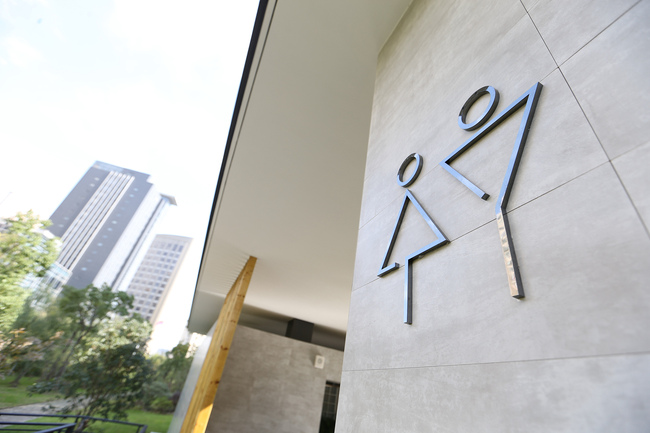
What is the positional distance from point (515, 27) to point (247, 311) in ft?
35.5

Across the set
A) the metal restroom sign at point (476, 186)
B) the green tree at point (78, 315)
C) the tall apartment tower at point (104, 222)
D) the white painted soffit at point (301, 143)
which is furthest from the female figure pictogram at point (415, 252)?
the tall apartment tower at point (104, 222)

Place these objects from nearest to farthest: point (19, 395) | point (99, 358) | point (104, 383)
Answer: point (19, 395)
point (104, 383)
point (99, 358)

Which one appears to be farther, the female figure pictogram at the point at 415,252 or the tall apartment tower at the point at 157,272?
the tall apartment tower at the point at 157,272

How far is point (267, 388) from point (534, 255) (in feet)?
27.7

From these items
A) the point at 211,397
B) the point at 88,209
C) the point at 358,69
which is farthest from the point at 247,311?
the point at 88,209

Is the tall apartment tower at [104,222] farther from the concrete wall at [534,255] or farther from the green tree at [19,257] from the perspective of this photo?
the concrete wall at [534,255]

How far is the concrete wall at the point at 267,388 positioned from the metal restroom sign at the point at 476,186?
756 centimetres

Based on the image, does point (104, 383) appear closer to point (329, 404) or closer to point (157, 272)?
point (329, 404)

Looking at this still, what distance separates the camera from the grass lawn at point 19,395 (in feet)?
29.4

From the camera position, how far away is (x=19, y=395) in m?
9.30

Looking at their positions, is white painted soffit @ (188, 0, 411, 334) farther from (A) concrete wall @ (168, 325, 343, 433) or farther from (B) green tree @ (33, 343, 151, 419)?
(B) green tree @ (33, 343, 151, 419)

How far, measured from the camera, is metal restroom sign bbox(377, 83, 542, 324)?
76 centimetres

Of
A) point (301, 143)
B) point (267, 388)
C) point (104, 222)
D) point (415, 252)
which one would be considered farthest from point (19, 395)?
point (104, 222)

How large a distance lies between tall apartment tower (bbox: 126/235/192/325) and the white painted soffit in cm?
6740
